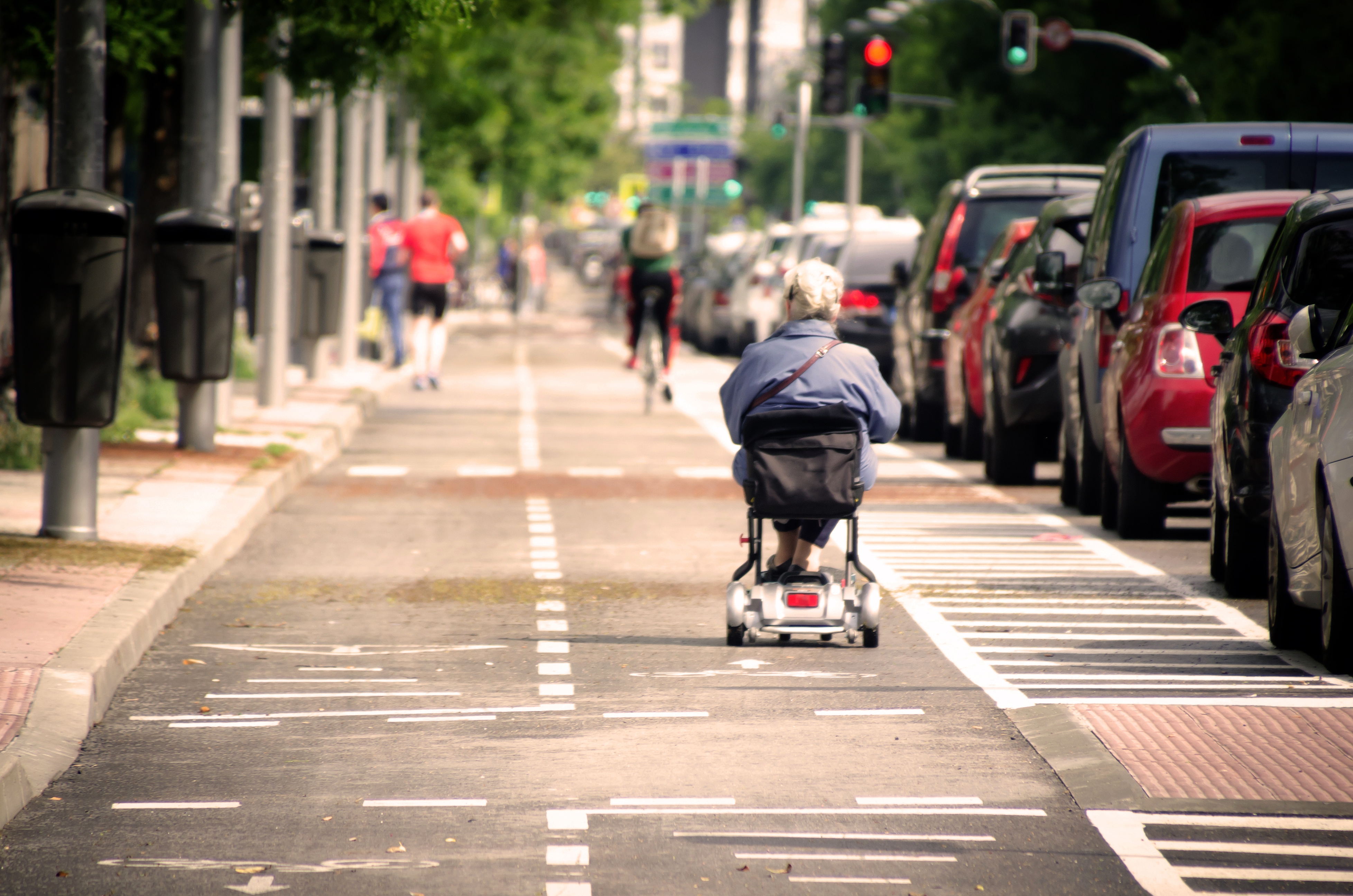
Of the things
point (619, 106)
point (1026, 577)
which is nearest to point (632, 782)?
point (1026, 577)

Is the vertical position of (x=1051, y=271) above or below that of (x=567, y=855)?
above

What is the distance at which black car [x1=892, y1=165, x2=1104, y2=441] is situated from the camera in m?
18.5

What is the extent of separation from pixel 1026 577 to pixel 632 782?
4.77m

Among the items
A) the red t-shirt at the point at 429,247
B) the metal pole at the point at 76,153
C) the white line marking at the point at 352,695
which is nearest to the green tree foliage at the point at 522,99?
the red t-shirt at the point at 429,247

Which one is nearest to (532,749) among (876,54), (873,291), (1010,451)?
(1010,451)

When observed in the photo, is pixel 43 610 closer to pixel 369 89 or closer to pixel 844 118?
pixel 369 89

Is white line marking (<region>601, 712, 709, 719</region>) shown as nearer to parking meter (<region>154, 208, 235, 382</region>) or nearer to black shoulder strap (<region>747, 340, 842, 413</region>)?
black shoulder strap (<region>747, 340, 842, 413</region>)

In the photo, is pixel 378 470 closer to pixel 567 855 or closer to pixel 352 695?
pixel 352 695

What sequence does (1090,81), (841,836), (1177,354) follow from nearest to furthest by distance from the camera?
1. (841,836)
2. (1177,354)
3. (1090,81)

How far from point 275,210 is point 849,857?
14.7 meters

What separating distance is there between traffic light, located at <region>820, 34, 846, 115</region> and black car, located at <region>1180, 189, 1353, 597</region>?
26.7m

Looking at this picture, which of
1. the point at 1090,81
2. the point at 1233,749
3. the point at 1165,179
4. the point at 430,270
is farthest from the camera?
the point at 1090,81

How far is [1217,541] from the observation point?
415 inches

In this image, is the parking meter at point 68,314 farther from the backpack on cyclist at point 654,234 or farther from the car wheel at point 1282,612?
the backpack on cyclist at point 654,234
